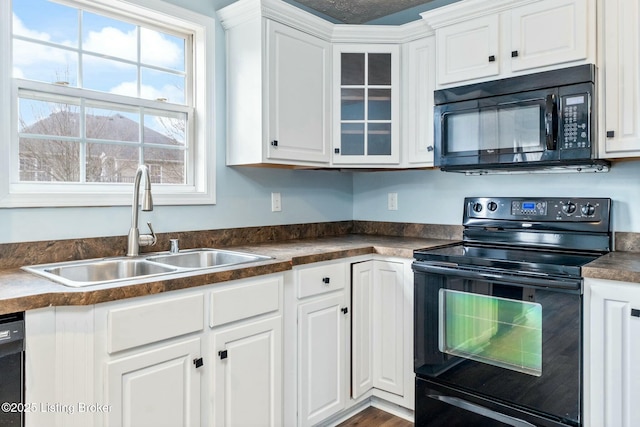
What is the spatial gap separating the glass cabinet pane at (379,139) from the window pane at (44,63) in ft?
5.13

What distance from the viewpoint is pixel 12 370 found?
1225mm

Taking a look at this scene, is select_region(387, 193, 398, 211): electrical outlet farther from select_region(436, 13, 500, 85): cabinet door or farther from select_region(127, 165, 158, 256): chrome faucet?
select_region(127, 165, 158, 256): chrome faucet

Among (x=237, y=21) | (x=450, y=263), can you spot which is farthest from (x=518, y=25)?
(x=237, y=21)

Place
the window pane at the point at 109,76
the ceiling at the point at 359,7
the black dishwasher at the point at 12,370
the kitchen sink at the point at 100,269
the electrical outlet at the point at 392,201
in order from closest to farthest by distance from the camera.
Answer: the black dishwasher at the point at 12,370, the kitchen sink at the point at 100,269, the window pane at the point at 109,76, the ceiling at the point at 359,7, the electrical outlet at the point at 392,201

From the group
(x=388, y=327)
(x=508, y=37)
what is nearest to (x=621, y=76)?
(x=508, y=37)

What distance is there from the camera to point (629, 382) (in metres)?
1.63

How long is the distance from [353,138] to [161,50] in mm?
1164

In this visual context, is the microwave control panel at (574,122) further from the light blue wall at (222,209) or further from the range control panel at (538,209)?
the light blue wall at (222,209)

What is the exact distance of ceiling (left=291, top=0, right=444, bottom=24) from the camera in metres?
2.79

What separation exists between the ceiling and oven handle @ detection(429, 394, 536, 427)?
2.30 m

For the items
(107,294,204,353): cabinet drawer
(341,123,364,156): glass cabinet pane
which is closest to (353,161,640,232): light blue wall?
(341,123,364,156): glass cabinet pane

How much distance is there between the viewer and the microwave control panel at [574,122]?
190 cm

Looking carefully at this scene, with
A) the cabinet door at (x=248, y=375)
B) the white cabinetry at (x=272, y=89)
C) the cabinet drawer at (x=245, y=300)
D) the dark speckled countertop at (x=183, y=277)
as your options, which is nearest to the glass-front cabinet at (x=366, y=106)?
the white cabinetry at (x=272, y=89)


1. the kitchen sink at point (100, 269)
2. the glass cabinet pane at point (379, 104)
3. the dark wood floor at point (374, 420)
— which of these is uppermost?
the glass cabinet pane at point (379, 104)
